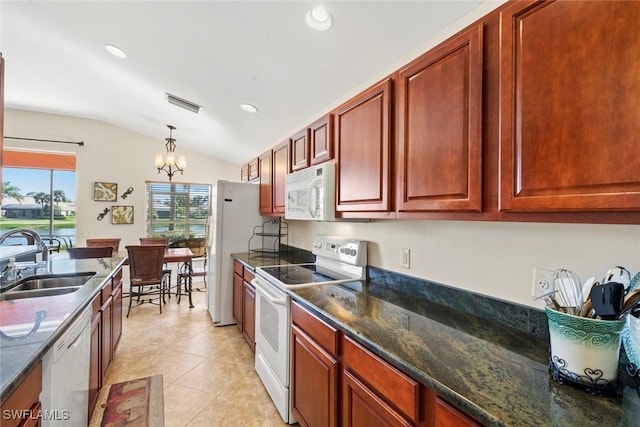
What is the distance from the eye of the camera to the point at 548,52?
2.74ft

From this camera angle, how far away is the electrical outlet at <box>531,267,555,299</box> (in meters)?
1.09

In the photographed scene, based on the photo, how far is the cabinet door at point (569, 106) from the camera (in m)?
0.69

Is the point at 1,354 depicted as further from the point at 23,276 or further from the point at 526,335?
the point at 526,335

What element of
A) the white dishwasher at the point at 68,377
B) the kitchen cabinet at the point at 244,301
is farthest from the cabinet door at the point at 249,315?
the white dishwasher at the point at 68,377

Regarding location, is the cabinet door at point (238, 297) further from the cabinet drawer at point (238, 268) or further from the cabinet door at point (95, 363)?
the cabinet door at point (95, 363)

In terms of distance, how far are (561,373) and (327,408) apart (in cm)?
102

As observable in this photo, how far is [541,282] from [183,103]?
3.54 m

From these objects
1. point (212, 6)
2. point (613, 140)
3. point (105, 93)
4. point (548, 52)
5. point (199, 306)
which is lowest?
point (199, 306)

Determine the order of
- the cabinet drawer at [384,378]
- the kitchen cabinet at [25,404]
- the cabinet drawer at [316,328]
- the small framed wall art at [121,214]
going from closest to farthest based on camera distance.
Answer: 1. the kitchen cabinet at [25,404]
2. the cabinet drawer at [384,378]
3. the cabinet drawer at [316,328]
4. the small framed wall art at [121,214]

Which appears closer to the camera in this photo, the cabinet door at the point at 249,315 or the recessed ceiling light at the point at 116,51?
the recessed ceiling light at the point at 116,51

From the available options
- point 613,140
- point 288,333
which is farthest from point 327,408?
point 613,140

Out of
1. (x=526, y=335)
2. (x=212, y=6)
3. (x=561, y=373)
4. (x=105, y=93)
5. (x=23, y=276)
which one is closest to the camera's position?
(x=561, y=373)

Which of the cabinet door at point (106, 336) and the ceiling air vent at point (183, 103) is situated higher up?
the ceiling air vent at point (183, 103)

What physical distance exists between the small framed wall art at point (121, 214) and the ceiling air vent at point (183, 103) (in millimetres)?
2978
